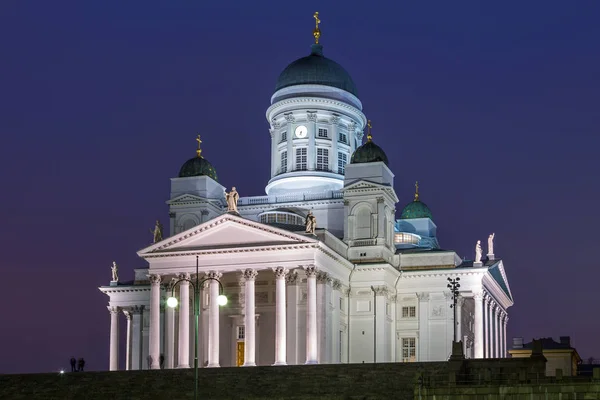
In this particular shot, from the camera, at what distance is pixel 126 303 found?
301 ft

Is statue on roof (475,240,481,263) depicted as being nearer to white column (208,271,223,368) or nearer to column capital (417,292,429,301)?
column capital (417,292,429,301)

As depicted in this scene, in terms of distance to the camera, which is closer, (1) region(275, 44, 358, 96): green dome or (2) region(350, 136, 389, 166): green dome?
(2) region(350, 136, 389, 166): green dome

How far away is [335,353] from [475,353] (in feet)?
36.1

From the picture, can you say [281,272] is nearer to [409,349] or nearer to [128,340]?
[409,349]

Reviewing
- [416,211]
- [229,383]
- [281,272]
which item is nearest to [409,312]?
[281,272]

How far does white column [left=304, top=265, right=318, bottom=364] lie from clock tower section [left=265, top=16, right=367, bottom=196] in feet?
55.3

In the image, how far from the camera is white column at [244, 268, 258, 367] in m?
A: 74.7

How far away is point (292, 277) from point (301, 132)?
20.2 meters

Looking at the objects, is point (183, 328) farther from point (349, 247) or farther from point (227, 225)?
point (349, 247)

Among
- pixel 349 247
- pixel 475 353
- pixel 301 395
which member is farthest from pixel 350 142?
pixel 301 395

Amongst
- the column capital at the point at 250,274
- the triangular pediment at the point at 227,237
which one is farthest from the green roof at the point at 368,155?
the column capital at the point at 250,274

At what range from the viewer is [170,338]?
3103 inches

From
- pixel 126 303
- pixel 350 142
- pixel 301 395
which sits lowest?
pixel 301 395

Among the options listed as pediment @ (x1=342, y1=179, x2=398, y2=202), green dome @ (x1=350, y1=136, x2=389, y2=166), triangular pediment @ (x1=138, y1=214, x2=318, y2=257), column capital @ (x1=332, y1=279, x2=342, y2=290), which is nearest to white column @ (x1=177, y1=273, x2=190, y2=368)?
triangular pediment @ (x1=138, y1=214, x2=318, y2=257)
